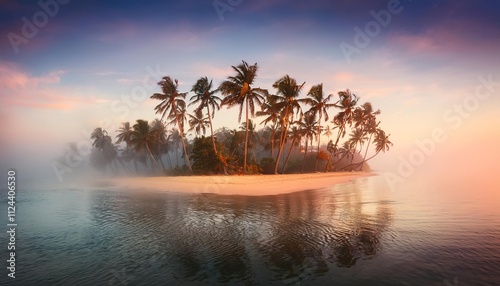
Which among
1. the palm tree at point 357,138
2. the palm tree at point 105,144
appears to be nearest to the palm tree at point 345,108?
the palm tree at point 357,138

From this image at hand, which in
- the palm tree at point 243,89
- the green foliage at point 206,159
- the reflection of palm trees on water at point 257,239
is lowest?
the reflection of palm trees on water at point 257,239

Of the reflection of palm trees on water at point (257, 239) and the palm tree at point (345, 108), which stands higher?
the palm tree at point (345, 108)

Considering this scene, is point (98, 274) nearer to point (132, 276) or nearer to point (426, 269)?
point (132, 276)

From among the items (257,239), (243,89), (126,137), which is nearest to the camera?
(257,239)

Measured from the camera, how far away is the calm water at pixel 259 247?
600 centimetres

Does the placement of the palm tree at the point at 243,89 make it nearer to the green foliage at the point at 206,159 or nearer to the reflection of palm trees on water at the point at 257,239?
the green foliage at the point at 206,159

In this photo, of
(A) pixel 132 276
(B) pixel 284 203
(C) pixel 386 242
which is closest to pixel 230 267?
(A) pixel 132 276

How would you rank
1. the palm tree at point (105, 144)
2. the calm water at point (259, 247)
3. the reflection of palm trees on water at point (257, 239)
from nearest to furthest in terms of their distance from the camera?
the calm water at point (259, 247) < the reflection of palm trees on water at point (257, 239) < the palm tree at point (105, 144)

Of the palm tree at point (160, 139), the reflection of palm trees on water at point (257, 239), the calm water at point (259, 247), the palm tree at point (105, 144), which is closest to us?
the calm water at point (259, 247)

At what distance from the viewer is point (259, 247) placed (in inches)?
323

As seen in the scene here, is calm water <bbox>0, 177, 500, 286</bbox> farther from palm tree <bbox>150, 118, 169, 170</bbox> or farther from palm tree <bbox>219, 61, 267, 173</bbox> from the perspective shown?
palm tree <bbox>150, 118, 169, 170</bbox>

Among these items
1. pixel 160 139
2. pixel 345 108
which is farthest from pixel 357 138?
pixel 160 139

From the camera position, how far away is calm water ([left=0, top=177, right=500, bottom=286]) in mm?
6004

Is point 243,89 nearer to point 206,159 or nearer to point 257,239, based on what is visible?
point 206,159
